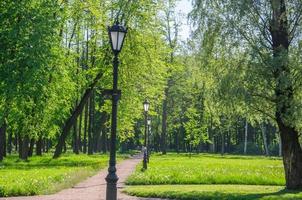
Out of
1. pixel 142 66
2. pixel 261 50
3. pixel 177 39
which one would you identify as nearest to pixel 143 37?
pixel 142 66

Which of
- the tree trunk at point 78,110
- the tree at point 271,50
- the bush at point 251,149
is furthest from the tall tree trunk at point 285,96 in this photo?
the bush at point 251,149

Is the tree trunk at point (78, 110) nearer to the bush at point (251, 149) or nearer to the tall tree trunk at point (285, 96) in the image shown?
the tall tree trunk at point (285, 96)

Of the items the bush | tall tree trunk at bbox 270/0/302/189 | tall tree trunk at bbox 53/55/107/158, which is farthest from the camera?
the bush

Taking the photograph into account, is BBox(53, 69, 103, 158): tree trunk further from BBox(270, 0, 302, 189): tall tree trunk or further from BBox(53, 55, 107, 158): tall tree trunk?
BBox(270, 0, 302, 189): tall tree trunk

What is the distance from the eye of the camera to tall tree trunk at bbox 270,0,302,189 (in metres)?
16.1

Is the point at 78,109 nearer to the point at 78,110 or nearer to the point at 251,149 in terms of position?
the point at 78,110

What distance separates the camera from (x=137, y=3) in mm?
34250

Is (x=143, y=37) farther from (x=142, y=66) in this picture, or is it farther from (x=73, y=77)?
(x=73, y=77)

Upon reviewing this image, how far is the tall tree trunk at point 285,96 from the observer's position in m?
16.1

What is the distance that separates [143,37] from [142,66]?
83.7 inches

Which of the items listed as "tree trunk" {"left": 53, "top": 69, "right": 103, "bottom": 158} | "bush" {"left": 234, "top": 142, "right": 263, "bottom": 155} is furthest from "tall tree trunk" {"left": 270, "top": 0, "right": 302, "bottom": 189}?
"bush" {"left": 234, "top": 142, "right": 263, "bottom": 155}

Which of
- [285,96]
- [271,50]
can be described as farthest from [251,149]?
[285,96]

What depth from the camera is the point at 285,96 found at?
1647 centimetres

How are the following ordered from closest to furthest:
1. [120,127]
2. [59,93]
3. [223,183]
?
[223,183], [59,93], [120,127]
